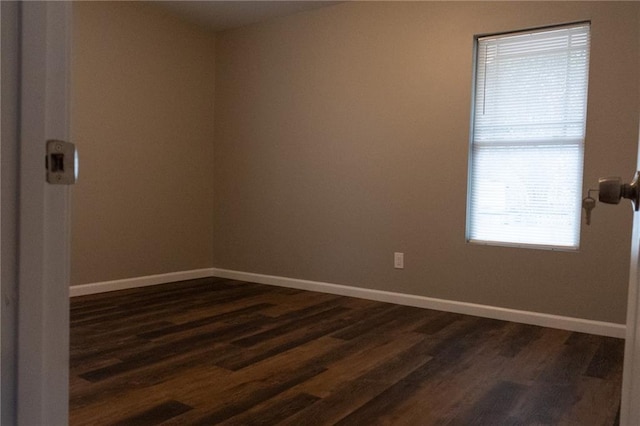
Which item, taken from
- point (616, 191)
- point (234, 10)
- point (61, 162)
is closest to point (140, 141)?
point (234, 10)

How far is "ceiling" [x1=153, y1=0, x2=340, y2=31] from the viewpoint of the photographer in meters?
4.16

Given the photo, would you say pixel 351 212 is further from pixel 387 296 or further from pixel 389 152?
pixel 387 296

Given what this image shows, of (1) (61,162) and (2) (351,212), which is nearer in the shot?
(1) (61,162)

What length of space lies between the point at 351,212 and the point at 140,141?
1848 millimetres

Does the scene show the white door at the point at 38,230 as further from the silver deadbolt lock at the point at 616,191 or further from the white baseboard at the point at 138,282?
the white baseboard at the point at 138,282

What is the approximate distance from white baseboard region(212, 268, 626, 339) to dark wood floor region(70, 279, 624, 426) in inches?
3.9

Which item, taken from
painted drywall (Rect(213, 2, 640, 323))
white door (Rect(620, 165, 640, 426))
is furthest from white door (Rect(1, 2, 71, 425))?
painted drywall (Rect(213, 2, 640, 323))

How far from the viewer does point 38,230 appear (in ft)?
2.04

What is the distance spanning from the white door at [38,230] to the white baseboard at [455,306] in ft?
10.5

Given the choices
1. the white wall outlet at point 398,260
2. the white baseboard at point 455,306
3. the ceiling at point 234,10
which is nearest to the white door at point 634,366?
the white baseboard at point 455,306

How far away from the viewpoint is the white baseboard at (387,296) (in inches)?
125

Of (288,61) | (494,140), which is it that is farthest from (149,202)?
(494,140)

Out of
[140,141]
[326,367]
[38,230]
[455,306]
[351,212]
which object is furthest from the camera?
[140,141]

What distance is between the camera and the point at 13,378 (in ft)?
2.03
